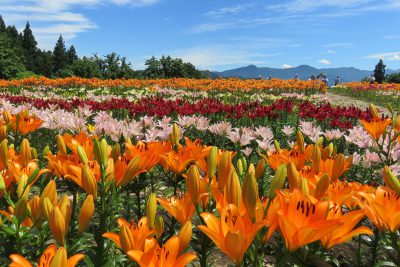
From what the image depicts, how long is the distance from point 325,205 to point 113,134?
311cm

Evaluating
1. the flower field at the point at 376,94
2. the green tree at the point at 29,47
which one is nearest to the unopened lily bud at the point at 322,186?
the flower field at the point at 376,94

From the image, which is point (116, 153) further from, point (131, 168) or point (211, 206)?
point (211, 206)

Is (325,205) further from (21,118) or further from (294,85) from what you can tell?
(294,85)

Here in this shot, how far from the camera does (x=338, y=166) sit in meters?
2.00

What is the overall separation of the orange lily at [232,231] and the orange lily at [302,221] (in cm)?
8

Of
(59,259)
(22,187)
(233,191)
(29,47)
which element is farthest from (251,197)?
(29,47)

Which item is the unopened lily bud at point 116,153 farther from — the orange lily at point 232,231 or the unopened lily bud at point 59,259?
the unopened lily bud at point 59,259

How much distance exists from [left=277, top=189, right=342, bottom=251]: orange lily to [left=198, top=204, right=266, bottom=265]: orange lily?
0.27ft

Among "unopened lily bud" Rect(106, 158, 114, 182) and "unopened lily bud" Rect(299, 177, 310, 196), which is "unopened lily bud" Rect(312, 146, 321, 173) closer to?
"unopened lily bud" Rect(299, 177, 310, 196)

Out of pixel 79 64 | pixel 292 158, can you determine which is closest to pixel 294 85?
pixel 292 158

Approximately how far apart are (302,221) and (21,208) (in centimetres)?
109

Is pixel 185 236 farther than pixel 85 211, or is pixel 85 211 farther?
pixel 85 211

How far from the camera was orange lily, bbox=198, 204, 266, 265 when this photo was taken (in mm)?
1204

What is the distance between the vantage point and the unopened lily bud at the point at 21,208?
5.24ft
